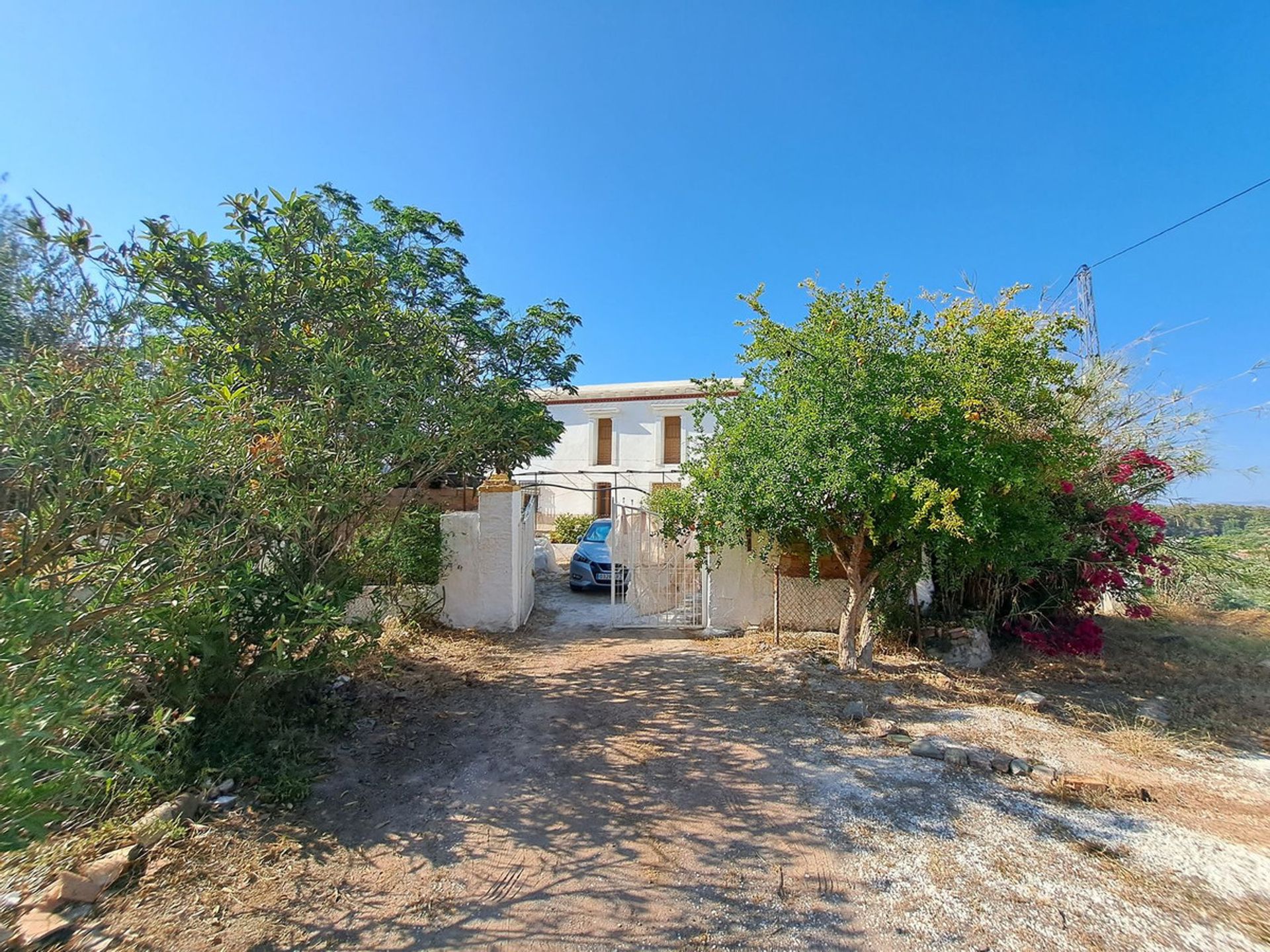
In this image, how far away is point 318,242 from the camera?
4.61m

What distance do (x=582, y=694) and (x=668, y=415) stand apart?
59.7ft

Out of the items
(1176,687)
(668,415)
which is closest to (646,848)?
(1176,687)

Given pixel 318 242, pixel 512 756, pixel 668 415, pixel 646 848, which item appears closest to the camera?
pixel 646 848

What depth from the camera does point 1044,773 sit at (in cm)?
406

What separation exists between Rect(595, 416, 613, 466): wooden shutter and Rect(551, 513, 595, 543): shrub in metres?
2.95

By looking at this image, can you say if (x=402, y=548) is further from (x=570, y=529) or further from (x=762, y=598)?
(x=570, y=529)

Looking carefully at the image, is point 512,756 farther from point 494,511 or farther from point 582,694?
point 494,511

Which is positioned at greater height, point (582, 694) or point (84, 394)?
point (84, 394)

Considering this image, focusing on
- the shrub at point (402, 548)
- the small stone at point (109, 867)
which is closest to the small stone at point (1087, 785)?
the small stone at point (109, 867)

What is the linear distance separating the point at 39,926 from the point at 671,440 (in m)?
21.4

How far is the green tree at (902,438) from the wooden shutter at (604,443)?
17.5m

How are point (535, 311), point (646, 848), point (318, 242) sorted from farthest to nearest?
point (535, 311), point (318, 242), point (646, 848)

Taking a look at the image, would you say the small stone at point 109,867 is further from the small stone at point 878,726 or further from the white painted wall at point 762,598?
the white painted wall at point 762,598

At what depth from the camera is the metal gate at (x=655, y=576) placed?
8516 mm
